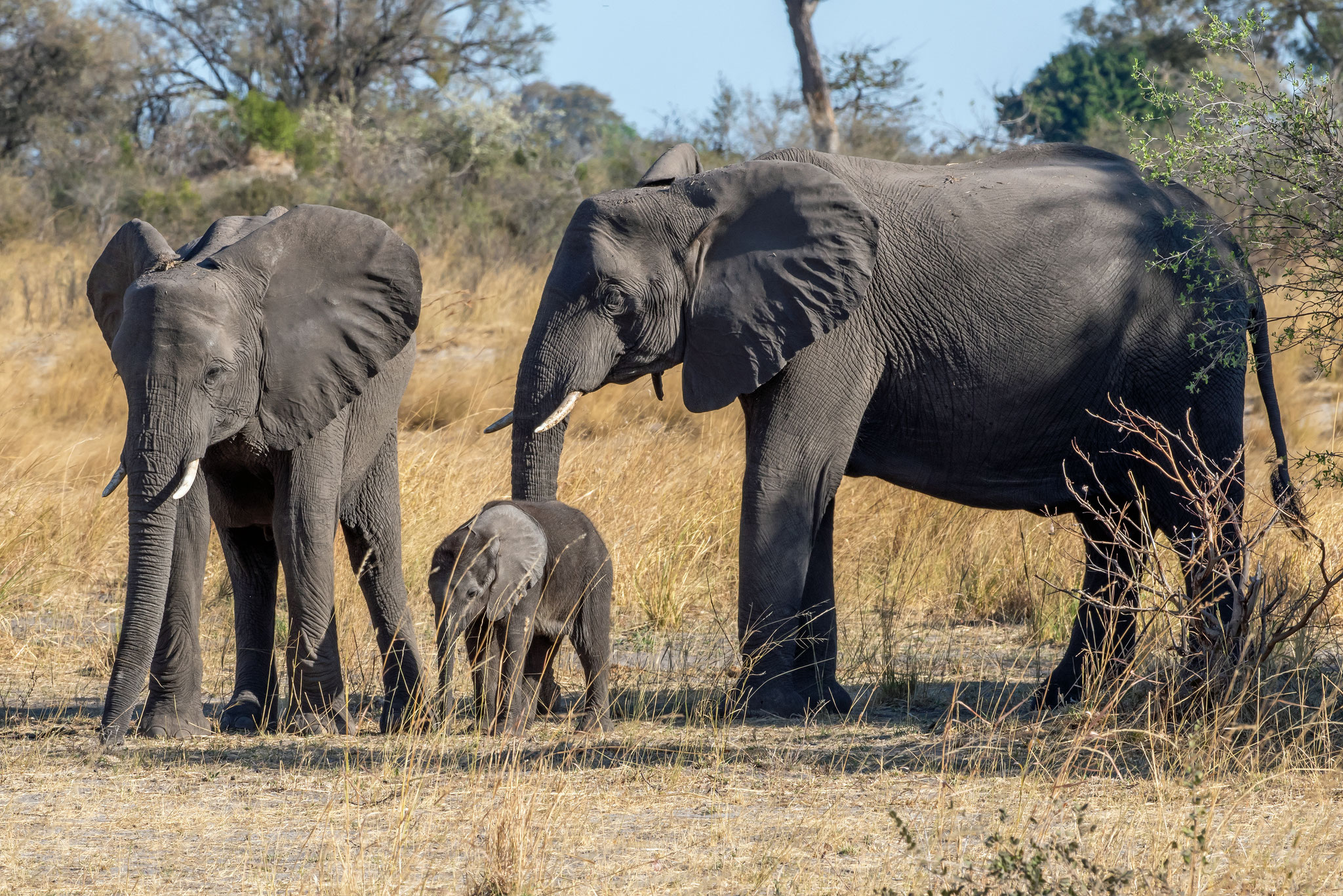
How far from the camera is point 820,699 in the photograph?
6371 millimetres

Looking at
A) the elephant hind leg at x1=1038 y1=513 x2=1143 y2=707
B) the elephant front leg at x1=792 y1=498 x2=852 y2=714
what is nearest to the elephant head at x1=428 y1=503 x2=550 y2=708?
the elephant front leg at x1=792 y1=498 x2=852 y2=714

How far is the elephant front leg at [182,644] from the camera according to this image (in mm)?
5762

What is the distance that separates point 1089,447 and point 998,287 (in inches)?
29.6

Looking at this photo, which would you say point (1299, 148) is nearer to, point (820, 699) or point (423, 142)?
point (820, 699)

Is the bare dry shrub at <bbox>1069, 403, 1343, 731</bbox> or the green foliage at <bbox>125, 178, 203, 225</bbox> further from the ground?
the green foliage at <bbox>125, 178, 203, 225</bbox>

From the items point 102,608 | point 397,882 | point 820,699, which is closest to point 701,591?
point 820,699

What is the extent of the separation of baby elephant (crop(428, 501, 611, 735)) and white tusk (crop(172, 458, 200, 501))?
2.81ft

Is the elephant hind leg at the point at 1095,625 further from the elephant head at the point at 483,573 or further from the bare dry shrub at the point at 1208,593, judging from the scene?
the elephant head at the point at 483,573

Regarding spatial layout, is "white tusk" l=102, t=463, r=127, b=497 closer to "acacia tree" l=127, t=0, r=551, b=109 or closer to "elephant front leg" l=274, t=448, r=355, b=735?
"elephant front leg" l=274, t=448, r=355, b=735

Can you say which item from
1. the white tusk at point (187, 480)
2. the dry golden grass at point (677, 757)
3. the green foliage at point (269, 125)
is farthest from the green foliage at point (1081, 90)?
the white tusk at point (187, 480)

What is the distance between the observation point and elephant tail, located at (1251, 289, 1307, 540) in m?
6.23

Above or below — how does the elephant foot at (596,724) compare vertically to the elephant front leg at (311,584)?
below

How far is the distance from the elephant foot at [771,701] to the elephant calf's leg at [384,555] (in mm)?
1256

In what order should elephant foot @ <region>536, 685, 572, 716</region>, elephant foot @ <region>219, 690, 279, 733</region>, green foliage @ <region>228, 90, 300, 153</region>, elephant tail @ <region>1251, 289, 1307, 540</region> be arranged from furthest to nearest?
green foliage @ <region>228, 90, 300, 153</region>
elephant tail @ <region>1251, 289, 1307, 540</region>
elephant foot @ <region>536, 685, 572, 716</region>
elephant foot @ <region>219, 690, 279, 733</region>
